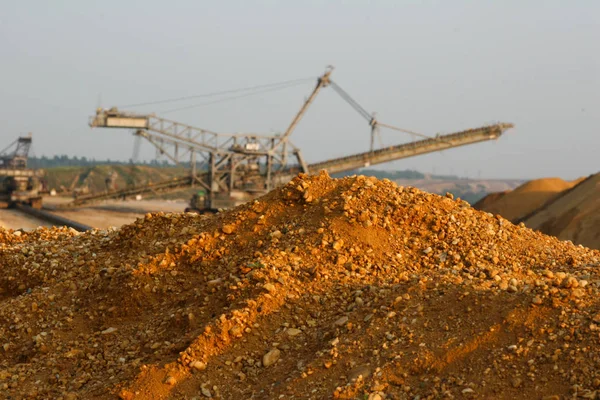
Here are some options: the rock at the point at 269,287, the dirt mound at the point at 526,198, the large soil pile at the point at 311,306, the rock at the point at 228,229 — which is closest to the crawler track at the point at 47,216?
the large soil pile at the point at 311,306

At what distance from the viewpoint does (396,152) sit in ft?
106

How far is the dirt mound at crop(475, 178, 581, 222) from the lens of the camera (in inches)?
972

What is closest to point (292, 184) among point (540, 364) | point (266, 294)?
point (266, 294)

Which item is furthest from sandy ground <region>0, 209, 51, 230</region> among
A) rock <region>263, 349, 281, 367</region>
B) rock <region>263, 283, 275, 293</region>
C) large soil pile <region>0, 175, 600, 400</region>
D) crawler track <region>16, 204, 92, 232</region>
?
rock <region>263, 349, 281, 367</region>

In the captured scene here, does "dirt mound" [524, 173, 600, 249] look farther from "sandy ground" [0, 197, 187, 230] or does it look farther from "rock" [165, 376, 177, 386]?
"sandy ground" [0, 197, 187, 230]

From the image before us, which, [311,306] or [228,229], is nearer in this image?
[311,306]

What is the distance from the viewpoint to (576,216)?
1884cm

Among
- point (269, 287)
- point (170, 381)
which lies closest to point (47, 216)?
point (269, 287)

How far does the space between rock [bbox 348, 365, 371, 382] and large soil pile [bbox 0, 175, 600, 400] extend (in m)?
0.01

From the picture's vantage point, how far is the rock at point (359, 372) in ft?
16.5

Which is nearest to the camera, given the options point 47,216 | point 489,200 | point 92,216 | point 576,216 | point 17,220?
point 576,216

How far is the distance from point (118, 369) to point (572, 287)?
3847 millimetres

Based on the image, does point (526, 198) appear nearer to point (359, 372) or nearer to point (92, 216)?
point (92, 216)

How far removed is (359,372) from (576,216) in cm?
1556
